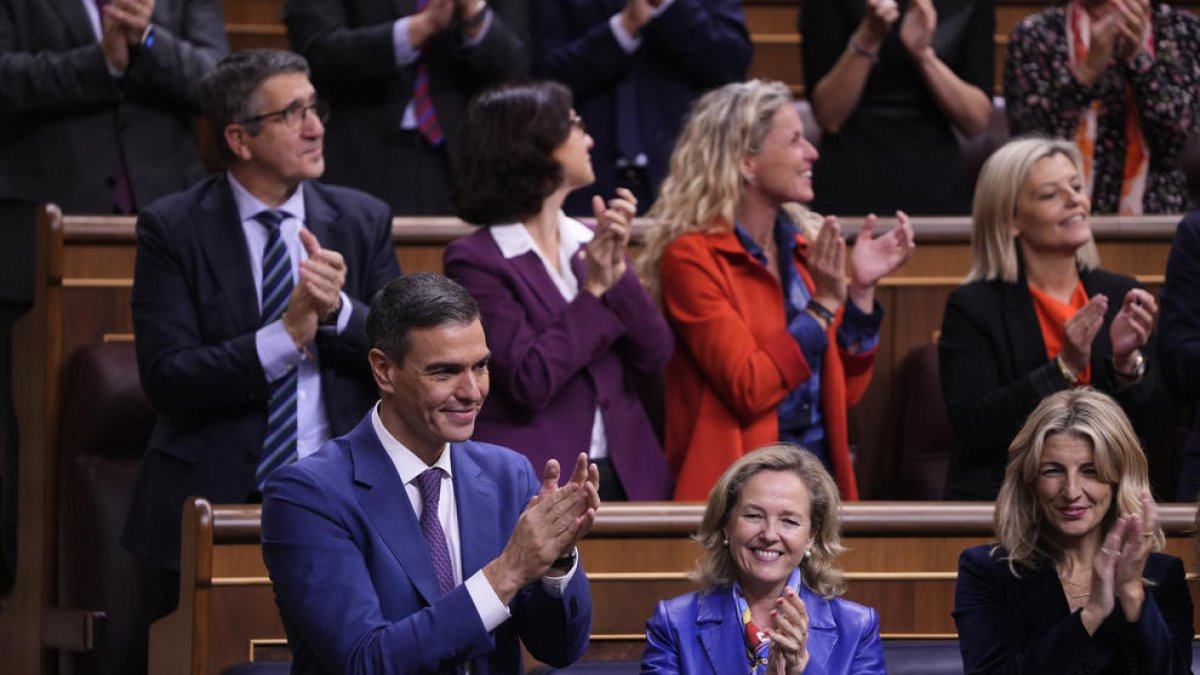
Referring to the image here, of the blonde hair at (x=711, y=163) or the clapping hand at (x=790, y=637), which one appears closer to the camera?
the clapping hand at (x=790, y=637)

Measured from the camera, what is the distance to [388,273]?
10.5 ft

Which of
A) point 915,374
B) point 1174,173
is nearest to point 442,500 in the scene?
point 915,374

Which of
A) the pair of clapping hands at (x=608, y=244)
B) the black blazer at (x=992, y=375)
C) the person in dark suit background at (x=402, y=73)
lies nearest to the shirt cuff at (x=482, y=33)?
the person in dark suit background at (x=402, y=73)

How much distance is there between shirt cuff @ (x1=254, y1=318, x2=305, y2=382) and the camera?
2.94 metres

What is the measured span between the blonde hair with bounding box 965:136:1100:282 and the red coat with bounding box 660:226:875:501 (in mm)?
265

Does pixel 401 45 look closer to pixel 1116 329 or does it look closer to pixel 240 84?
pixel 240 84

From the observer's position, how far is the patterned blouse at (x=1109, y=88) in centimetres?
388

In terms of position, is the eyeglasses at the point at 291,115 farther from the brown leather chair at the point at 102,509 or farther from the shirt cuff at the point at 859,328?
the shirt cuff at the point at 859,328

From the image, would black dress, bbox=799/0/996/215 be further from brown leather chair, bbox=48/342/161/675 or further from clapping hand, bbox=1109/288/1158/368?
brown leather chair, bbox=48/342/161/675

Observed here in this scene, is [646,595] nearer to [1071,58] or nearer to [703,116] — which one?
[703,116]

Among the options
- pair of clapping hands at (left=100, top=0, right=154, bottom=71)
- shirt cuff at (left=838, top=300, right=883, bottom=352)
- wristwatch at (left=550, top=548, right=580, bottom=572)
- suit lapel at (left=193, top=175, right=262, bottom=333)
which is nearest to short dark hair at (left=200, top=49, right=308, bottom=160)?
suit lapel at (left=193, top=175, right=262, bottom=333)

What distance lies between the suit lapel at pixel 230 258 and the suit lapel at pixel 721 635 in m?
0.97

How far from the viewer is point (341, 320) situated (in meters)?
2.96

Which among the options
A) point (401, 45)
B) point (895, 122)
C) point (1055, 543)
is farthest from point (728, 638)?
point (895, 122)
